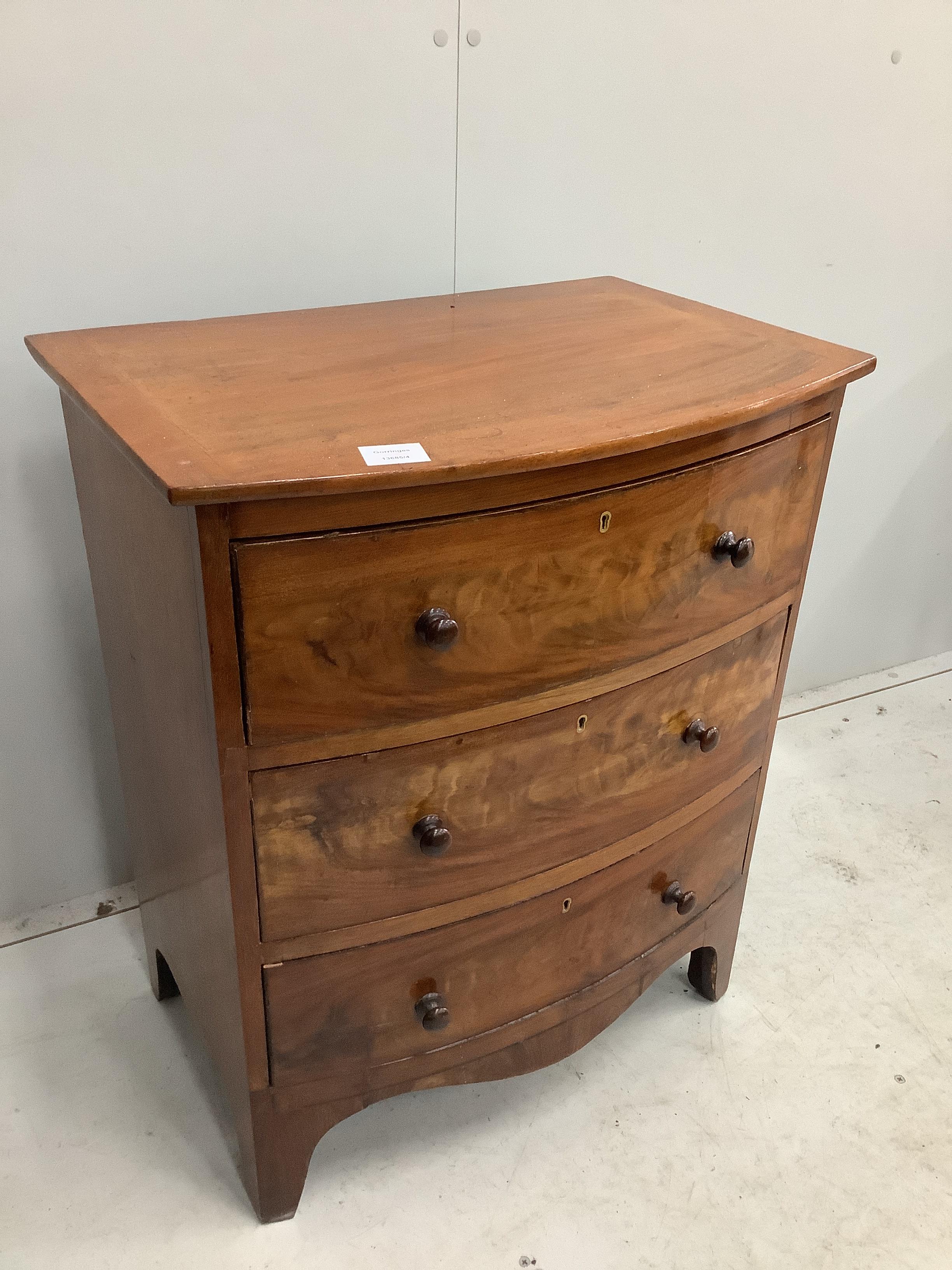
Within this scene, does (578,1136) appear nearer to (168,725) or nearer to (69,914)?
(168,725)

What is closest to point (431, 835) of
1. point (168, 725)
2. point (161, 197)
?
point (168, 725)

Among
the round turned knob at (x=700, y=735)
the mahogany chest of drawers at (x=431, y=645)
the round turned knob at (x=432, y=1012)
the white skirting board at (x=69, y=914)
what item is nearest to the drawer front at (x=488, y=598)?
the mahogany chest of drawers at (x=431, y=645)

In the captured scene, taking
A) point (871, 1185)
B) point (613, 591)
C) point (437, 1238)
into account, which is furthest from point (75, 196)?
point (871, 1185)

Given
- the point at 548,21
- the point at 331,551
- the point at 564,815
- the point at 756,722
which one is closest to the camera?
the point at 331,551

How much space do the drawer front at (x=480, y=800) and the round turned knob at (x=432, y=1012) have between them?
0.13 metres

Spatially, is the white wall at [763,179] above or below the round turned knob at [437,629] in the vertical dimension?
above

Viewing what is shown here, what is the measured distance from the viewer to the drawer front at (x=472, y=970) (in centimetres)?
123

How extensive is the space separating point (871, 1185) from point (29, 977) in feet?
4.23

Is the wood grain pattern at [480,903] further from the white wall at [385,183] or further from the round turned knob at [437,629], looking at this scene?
the white wall at [385,183]

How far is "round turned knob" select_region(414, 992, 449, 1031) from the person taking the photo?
1.27 m

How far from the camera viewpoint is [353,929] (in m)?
1.20

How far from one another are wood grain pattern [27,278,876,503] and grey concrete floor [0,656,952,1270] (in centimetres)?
100

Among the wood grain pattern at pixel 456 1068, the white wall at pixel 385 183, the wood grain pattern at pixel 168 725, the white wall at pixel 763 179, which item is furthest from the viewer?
the white wall at pixel 763 179

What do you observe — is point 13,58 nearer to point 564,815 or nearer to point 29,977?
point 564,815
